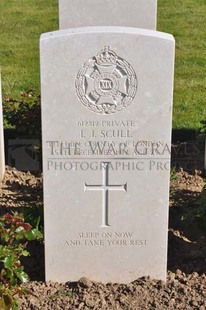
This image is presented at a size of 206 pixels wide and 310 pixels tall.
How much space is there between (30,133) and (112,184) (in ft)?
7.80

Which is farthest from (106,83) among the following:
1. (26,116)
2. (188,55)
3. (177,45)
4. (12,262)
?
(177,45)

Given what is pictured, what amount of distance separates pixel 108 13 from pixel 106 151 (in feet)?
6.92

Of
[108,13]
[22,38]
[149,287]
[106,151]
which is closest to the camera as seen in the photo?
[106,151]

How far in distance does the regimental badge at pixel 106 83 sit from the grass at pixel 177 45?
3.26 metres

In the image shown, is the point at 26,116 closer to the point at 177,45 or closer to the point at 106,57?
the point at 106,57

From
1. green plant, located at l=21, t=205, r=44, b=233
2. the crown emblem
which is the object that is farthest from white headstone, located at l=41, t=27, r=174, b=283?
green plant, located at l=21, t=205, r=44, b=233

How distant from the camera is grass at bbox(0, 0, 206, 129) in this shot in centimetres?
779

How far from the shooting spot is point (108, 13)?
552 cm

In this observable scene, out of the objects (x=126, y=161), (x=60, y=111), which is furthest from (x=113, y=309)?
(x=60, y=111)

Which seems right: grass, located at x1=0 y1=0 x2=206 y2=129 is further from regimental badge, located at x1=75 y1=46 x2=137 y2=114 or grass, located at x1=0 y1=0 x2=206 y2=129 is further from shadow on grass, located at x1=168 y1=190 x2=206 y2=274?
regimental badge, located at x1=75 y1=46 x2=137 y2=114

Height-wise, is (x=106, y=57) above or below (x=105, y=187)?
above

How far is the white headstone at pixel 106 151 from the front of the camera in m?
3.58

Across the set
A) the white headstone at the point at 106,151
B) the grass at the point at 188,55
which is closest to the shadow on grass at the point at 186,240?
the white headstone at the point at 106,151

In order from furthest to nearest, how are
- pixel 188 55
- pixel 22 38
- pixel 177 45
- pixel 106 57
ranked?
pixel 22 38, pixel 177 45, pixel 188 55, pixel 106 57
